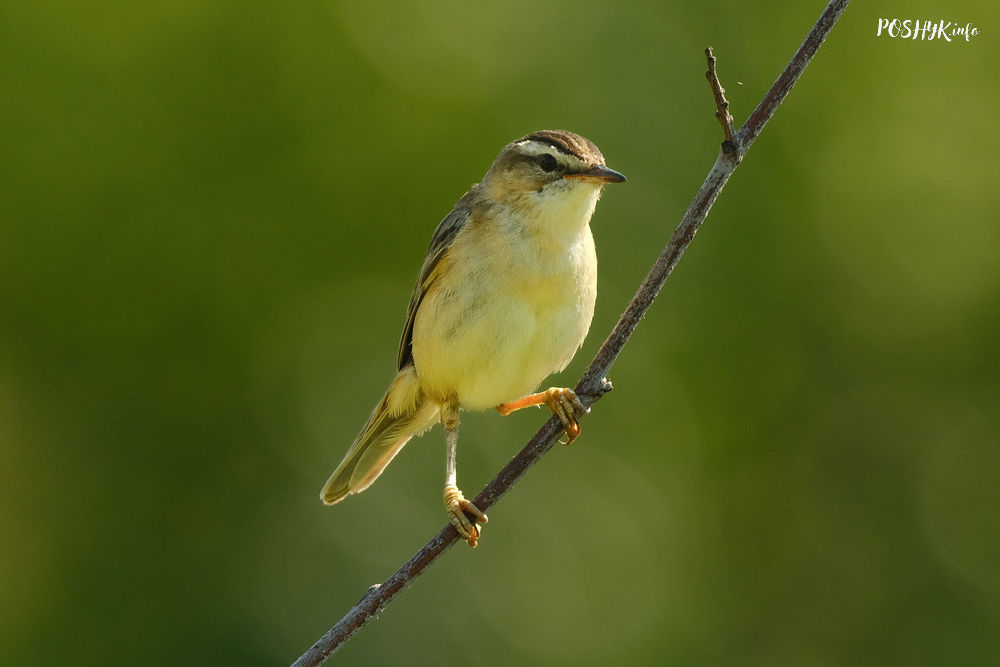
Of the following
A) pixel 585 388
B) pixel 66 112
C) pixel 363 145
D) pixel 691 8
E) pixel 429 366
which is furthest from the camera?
pixel 691 8

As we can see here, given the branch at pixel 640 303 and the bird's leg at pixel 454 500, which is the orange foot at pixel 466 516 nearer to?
the bird's leg at pixel 454 500

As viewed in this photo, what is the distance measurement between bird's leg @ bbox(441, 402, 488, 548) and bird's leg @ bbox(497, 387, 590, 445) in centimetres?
20

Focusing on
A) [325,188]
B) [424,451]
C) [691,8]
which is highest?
[691,8]

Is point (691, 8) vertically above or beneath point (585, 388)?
above

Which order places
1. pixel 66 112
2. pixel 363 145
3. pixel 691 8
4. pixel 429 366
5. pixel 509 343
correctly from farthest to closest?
pixel 691 8
pixel 363 145
pixel 66 112
pixel 429 366
pixel 509 343

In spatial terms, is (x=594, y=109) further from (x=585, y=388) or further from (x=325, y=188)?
(x=585, y=388)

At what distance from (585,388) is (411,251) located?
3.44m

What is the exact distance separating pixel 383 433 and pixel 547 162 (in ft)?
4.45

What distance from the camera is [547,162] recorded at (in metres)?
4.14

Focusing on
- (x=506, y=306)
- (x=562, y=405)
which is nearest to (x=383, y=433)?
(x=506, y=306)

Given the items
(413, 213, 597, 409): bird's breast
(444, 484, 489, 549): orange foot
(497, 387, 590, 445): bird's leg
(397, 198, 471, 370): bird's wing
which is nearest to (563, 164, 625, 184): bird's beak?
(413, 213, 597, 409): bird's breast

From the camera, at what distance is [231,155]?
6086mm

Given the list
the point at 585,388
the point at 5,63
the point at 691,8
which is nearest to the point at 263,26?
the point at 5,63

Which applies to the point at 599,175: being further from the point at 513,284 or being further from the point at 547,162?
the point at 513,284
